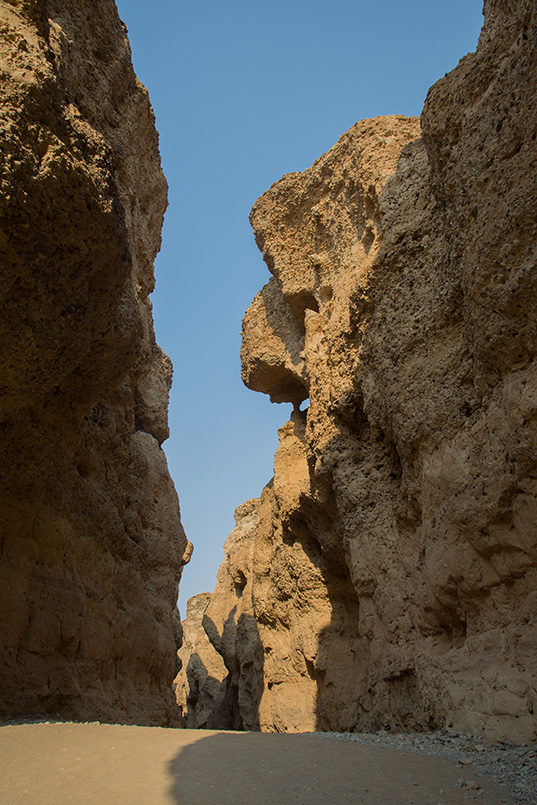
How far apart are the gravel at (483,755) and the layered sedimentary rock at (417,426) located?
233 mm

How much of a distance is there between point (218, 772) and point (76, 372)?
5.32 m

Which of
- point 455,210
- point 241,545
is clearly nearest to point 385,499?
point 455,210

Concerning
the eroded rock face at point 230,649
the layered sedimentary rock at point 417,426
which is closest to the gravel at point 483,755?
the layered sedimentary rock at point 417,426

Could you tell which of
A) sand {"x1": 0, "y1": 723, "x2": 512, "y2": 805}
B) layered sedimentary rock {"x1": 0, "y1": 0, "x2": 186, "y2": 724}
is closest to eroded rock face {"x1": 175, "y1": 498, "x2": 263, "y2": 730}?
layered sedimentary rock {"x1": 0, "y1": 0, "x2": 186, "y2": 724}

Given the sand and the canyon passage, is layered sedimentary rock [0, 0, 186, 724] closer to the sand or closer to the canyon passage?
the canyon passage

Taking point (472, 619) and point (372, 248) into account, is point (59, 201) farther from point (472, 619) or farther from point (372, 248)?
point (472, 619)

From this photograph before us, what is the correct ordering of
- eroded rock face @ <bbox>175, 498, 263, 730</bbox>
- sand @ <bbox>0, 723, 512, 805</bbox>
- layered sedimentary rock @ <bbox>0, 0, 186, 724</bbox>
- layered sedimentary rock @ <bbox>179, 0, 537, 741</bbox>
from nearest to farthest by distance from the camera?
sand @ <bbox>0, 723, 512, 805</bbox>, layered sedimentary rock @ <bbox>0, 0, 186, 724</bbox>, layered sedimentary rock @ <bbox>179, 0, 537, 741</bbox>, eroded rock face @ <bbox>175, 498, 263, 730</bbox>

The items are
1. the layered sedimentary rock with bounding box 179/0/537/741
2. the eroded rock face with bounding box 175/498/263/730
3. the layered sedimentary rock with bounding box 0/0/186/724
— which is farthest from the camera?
the eroded rock face with bounding box 175/498/263/730

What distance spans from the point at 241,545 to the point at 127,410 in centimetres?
1099

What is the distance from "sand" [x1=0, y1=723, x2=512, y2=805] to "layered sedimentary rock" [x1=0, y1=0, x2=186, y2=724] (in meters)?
2.81

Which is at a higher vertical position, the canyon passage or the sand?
the canyon passage

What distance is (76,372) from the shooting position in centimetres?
802

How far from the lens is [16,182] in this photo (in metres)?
5.52

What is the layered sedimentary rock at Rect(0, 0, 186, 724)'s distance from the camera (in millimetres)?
5793
